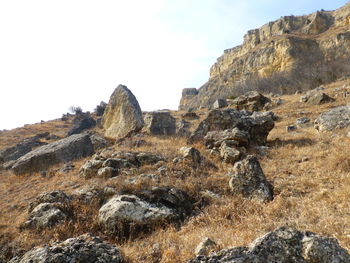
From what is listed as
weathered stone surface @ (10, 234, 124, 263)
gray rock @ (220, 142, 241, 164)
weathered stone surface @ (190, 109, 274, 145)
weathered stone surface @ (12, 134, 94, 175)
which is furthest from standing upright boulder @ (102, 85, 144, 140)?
weathered stone surface @ (10, 234, 124, 263)

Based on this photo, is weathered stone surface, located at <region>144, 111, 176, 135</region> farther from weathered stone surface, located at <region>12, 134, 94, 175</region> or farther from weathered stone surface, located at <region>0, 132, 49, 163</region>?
weathered stone surface, located at <region>0, 132, 49, 163</region>

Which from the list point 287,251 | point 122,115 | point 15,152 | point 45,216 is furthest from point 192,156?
point 15,152

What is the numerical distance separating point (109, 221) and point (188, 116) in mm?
22907

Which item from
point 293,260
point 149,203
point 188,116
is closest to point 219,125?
point 149,203

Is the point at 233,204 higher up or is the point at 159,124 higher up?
the point at 159,124

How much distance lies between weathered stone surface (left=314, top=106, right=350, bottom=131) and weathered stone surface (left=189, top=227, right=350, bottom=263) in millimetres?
11002

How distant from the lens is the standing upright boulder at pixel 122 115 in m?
18.5

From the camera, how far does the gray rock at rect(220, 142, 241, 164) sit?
35.3 ft

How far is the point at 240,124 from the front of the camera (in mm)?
13805

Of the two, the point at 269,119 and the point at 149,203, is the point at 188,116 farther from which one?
the point at 149,203

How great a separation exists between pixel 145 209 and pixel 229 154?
16.9 feet

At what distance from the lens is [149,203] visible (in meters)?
7.34

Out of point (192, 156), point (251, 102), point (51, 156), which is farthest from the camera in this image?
point (251, 102)

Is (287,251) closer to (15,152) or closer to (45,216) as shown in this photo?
(45,216)
